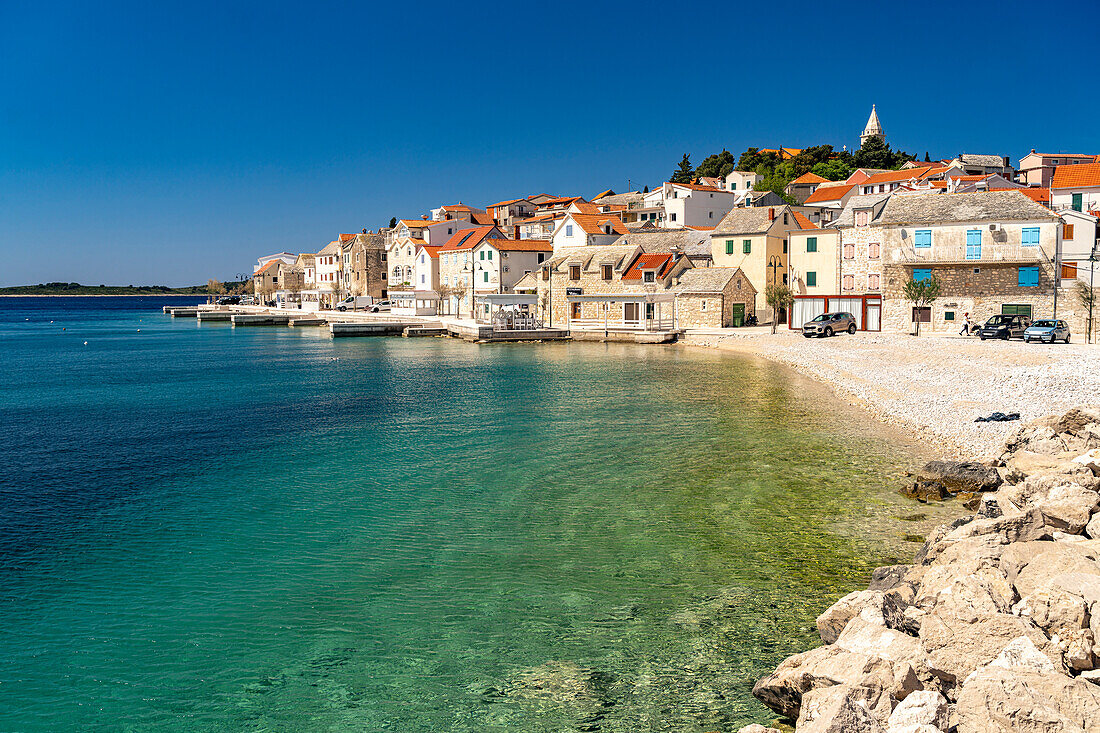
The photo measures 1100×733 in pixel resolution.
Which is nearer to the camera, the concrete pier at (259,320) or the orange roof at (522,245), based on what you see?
the orange roof at (522,245)

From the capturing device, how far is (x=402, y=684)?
9.66 m

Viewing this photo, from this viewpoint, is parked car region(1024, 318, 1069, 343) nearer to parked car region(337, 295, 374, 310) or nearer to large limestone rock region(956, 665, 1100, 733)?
large limestone rock region(956, 665, 1100, 733)

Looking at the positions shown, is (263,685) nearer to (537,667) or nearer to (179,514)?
(537,667)

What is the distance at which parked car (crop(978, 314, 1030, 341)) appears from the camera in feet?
146

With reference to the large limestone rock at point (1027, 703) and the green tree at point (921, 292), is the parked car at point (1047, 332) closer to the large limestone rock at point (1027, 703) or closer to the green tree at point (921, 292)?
the green tree at point (921, 292)

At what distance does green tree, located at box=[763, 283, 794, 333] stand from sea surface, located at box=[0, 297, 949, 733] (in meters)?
35.8

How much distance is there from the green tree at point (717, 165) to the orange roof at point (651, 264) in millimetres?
72302

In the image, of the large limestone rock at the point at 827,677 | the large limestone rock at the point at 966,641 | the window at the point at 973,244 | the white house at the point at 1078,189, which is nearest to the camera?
the large limestone rock at the point at 827,677

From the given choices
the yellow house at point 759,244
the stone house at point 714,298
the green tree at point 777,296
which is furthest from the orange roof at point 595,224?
the green tree at point 777,296

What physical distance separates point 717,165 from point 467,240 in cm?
6358

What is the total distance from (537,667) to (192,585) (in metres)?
6.63

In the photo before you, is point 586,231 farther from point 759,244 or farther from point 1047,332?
point 1047,332

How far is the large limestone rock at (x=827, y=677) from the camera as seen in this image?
7.53 m

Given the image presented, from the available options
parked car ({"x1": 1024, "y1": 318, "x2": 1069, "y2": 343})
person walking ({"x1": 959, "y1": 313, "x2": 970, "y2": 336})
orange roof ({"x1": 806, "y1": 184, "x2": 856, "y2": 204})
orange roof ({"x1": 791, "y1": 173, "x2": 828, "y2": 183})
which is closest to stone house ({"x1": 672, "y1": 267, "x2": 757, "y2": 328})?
person walking ({"x1": 959, "y1": 313, "x2": 970, "y2": 336})
